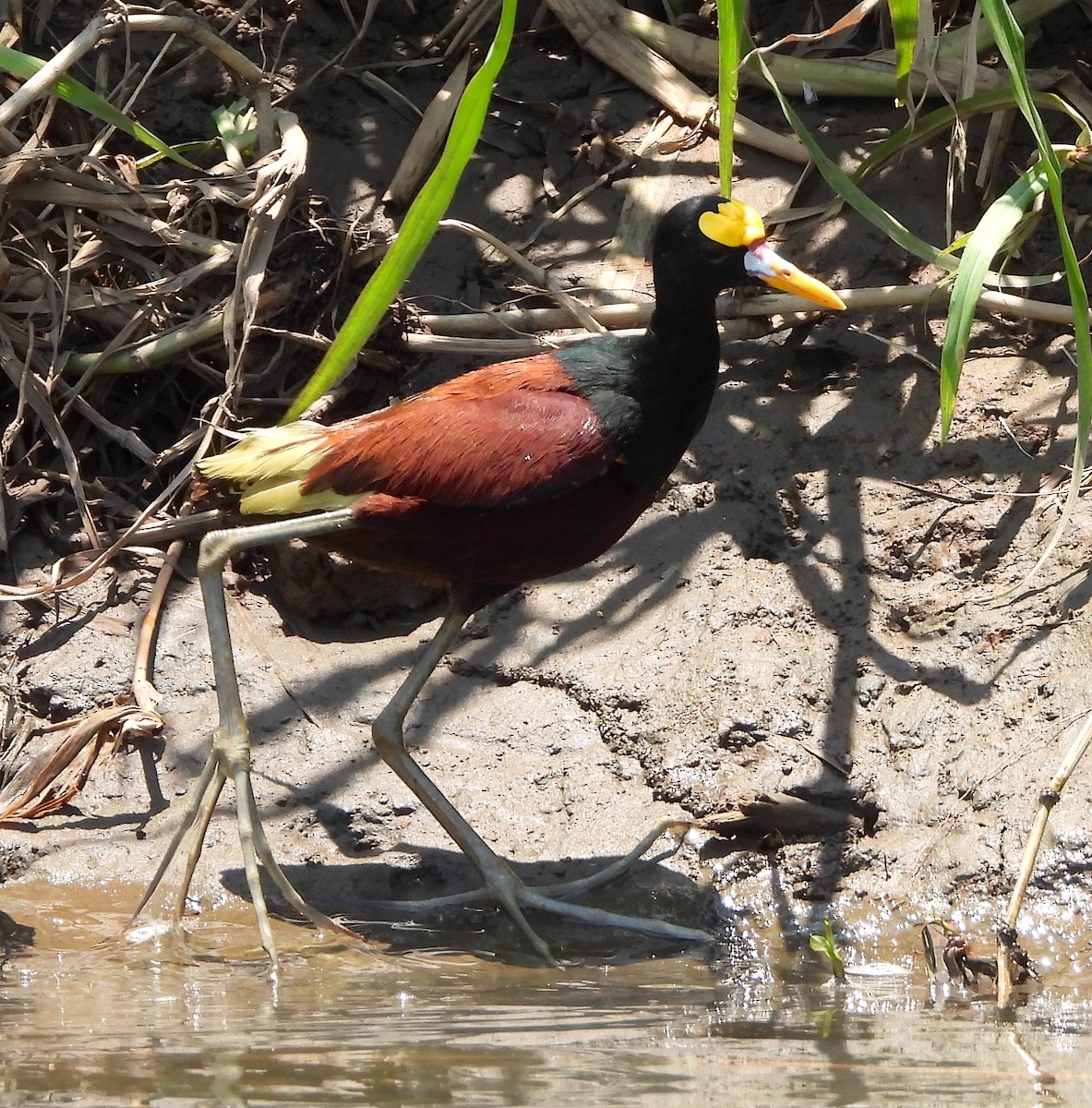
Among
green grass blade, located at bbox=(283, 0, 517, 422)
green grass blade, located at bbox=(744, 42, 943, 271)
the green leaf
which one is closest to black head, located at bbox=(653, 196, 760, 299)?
green grass blade, located at bbox=(744, 42, 943, 271)

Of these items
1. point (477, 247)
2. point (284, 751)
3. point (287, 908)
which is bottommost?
point (287, 908)

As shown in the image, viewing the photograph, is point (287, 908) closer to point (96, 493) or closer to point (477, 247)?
point (96, 493)

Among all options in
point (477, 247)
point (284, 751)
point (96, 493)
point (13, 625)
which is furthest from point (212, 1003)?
point (477, 247)

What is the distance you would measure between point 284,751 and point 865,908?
169cm

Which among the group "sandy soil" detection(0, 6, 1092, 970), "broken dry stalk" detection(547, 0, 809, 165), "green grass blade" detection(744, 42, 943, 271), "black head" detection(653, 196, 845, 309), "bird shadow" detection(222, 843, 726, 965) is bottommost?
"bird shadow" detection(222, 843, 726, 965)

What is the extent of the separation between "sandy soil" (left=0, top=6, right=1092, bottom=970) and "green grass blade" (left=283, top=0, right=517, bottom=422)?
1416 millimetres

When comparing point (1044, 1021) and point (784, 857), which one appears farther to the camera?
point (784, 857)

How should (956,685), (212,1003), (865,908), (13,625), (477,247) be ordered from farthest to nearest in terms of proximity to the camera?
(477,247)
(13,625)
(956,685)
(865,908)
(212,1003)

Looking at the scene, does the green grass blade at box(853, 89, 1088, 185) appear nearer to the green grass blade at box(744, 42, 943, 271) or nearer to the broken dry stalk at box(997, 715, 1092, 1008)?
the green grass blade at box(744, 42, 943, 271)

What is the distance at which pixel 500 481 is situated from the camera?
3799 mm

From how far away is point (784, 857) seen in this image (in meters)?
3.98

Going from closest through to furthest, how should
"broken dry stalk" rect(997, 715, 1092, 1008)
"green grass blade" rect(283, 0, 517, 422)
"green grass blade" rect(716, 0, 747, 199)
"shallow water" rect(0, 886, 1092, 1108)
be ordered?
1. "shallow water" rect(0, 886, 1092, 1108)
2. "green grass blade" rect(283, 0, 517, 422)
3. "green grass blade" rect(716, 0, 747, 199)
4. "broken dry stalk" rect(997, 715, 1092, 1008)

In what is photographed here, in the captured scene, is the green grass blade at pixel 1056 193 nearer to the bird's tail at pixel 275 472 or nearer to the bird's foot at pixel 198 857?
the bird's tail at pixel 275 472

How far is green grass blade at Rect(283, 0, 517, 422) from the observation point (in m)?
3.06
